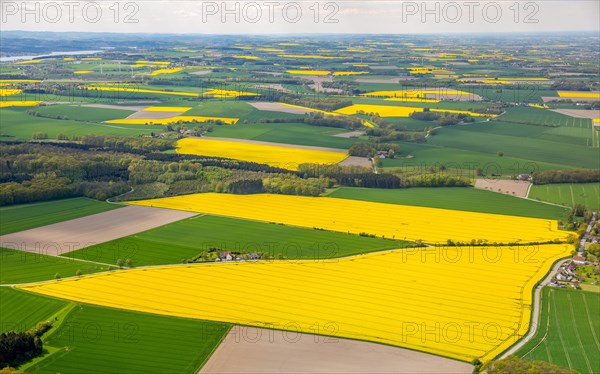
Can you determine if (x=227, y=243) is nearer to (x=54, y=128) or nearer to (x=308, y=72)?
(x=54, y=128)

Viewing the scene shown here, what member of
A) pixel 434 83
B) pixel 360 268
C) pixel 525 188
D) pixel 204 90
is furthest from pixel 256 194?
pixel 434 83

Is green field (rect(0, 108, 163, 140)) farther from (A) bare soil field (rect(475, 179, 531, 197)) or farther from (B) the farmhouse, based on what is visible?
(B) the farmhouse

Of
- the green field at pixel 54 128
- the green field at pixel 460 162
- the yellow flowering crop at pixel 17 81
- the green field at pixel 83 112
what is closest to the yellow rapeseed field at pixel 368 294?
the green field at pixel 460 162

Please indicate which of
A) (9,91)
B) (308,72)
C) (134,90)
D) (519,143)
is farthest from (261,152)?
(308,72)

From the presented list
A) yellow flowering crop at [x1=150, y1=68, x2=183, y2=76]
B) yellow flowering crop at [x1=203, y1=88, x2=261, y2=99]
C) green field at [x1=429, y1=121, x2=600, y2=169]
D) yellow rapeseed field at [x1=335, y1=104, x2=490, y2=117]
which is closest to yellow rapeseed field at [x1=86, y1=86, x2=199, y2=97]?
yellow flowering crop at [x1=203, y1=88, x2=261, y2=99]

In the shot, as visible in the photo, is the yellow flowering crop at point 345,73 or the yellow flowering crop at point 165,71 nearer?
the yellow flowering crop at point 165,71

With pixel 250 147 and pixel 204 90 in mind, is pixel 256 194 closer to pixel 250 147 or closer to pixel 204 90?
pixel 250 147

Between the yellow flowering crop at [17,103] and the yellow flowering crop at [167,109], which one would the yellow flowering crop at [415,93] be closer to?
the yellow flowering crop at [167,109]
